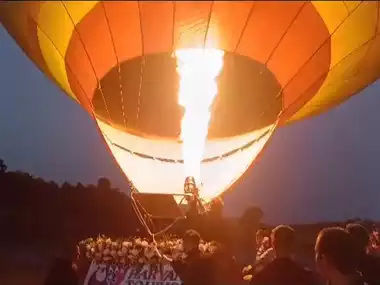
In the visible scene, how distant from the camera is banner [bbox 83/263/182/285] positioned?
2.80 metres

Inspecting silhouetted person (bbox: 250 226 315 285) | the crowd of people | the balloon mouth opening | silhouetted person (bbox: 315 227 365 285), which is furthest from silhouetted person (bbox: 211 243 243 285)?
the balloon mouth opening

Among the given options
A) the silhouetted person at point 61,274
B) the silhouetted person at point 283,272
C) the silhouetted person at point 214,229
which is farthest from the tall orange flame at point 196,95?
the silhouetted person at point 61,274

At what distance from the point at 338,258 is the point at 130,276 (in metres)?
1.10

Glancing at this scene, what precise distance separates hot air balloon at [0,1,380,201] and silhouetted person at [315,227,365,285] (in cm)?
144

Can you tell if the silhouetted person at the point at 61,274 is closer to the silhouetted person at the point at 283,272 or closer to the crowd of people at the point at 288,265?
the crowd of people at the point at 288,265

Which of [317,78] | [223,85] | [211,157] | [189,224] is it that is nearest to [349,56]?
[317,78]

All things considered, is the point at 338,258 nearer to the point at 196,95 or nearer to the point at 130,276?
the point at 130,276

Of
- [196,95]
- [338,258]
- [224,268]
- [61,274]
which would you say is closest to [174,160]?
[196,95]

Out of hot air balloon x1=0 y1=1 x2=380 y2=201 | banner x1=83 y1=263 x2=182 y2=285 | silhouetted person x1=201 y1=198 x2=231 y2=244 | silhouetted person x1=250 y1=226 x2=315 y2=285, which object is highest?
hot air balloon x1=0 y1=1 x2=380 y2=201

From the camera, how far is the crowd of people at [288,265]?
210 centimetres

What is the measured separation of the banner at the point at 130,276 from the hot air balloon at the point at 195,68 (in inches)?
Result: 35.7

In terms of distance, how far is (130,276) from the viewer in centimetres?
284

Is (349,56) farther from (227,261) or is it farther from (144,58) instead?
(227,261)

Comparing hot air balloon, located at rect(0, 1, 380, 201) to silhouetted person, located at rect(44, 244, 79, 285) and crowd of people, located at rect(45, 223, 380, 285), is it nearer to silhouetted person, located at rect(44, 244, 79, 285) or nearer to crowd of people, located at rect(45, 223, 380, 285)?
crowd of people, located at rect(45, 223, 380, 285)
